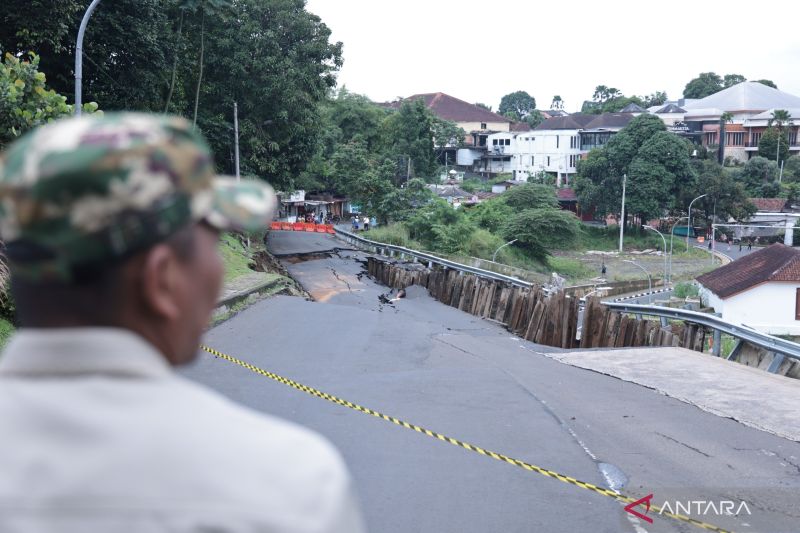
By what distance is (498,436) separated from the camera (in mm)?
7176

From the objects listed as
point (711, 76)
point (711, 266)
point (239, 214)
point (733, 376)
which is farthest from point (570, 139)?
point (239, 214)

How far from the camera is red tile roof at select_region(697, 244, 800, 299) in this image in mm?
41781

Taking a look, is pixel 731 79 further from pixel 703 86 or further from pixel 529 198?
pixel 529 198

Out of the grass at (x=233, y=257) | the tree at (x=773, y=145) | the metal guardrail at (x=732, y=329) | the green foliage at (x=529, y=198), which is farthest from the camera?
the tree at (x=773, y=145)

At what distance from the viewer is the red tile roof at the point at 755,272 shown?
137ft

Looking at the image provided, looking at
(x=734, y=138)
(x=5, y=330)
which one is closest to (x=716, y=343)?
(x=5, y=330)

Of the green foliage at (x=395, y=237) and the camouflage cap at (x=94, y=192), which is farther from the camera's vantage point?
the green foliage at (x=395, y=237)

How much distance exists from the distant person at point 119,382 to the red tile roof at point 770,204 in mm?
80292

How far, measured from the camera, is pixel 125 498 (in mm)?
1327

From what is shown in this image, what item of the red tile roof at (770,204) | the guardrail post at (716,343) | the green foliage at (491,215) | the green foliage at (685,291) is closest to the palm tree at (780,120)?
the red tile roof at (770,204)

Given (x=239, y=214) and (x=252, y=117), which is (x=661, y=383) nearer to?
(x=239, y=214)

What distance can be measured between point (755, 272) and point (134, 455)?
46241 millimetres

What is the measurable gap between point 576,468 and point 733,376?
4.72 m

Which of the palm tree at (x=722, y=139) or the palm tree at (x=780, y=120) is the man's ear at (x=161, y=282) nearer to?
the palm tree at (x=722, y=139)
